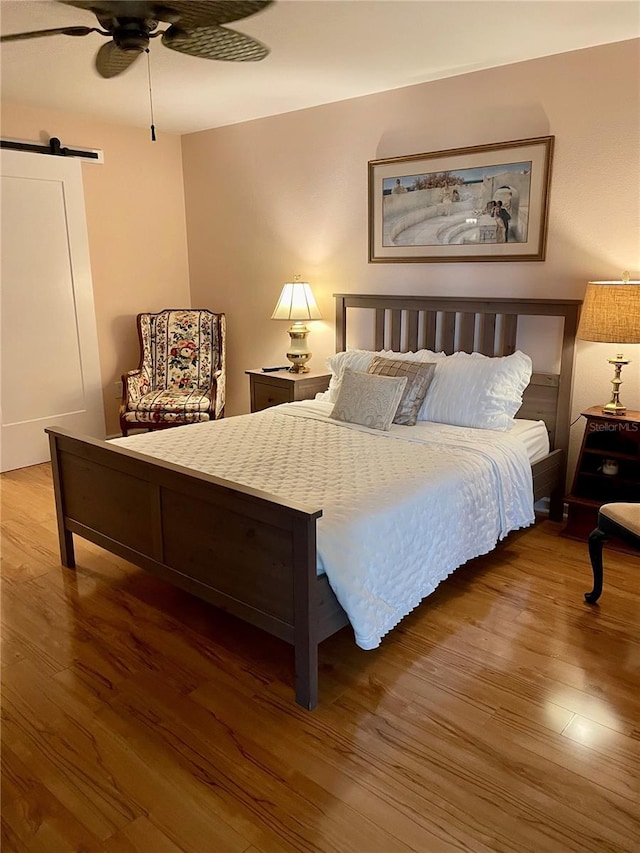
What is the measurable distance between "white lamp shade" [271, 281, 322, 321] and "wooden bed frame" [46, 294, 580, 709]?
35.9 inches

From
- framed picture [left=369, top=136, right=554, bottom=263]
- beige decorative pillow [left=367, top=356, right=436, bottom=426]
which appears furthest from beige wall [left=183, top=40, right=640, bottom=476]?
beige decorative pillow [left=367, top=356, right=436, bottom=426]

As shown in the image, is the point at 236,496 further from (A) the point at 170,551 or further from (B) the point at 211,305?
(B) the point at 211,305

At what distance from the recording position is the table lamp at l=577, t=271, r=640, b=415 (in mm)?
2971

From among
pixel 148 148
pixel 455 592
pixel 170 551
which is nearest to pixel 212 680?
pixel 170 551

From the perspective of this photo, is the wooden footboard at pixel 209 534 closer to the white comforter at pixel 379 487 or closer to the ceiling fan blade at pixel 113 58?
the white comforter at pixel 379 487

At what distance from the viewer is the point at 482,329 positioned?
3732 millimetres

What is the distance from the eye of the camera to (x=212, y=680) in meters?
2.25

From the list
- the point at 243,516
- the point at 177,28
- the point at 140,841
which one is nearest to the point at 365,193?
the point at 177,28

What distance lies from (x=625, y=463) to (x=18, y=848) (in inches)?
122

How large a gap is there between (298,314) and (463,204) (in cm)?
131

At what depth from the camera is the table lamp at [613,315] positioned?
2.97m

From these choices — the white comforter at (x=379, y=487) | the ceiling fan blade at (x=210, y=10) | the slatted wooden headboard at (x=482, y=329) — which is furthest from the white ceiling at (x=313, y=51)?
the white comforter at (x=379, y=487)

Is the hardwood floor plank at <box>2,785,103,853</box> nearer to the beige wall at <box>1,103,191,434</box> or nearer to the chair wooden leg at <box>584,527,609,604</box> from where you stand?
the chair wooden leg at <box>584,527,609,604</box>

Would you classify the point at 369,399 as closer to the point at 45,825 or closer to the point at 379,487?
the point at 379,487
